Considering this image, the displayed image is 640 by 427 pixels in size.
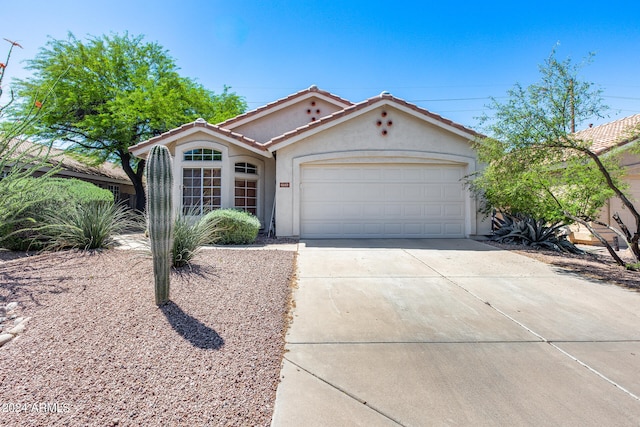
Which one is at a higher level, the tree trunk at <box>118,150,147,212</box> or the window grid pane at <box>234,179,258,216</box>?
the tree trunk at <box>118,150,147,212</box>

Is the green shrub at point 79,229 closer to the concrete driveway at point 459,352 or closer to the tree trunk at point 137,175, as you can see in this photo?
the concrete driveway at point 459,352

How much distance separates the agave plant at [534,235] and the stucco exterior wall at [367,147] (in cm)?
138

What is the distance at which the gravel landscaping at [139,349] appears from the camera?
7.52 feet

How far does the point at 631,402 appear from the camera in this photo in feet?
8.24

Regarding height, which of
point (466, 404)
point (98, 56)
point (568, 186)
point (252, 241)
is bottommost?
point (466, 404)

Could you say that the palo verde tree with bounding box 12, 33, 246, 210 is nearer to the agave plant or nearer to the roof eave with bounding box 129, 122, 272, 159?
the roof eave with bounding box 129, 122, 272, 159

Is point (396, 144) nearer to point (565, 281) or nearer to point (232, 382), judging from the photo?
point (565, 281)

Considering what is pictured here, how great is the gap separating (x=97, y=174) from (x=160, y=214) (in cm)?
1960

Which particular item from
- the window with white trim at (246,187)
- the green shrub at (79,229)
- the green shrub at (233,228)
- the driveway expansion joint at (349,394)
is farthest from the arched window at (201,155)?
the driveway expansion joint at (349,394)

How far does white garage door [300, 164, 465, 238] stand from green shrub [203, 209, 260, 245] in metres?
2.12

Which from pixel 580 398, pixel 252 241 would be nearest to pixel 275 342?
pixel 580 398

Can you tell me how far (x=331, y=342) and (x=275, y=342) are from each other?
60cm

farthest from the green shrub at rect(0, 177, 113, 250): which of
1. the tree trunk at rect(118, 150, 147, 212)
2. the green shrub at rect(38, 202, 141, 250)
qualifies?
the tree trunk at rect(118, 150, 147, 212)

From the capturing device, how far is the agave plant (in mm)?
9711
